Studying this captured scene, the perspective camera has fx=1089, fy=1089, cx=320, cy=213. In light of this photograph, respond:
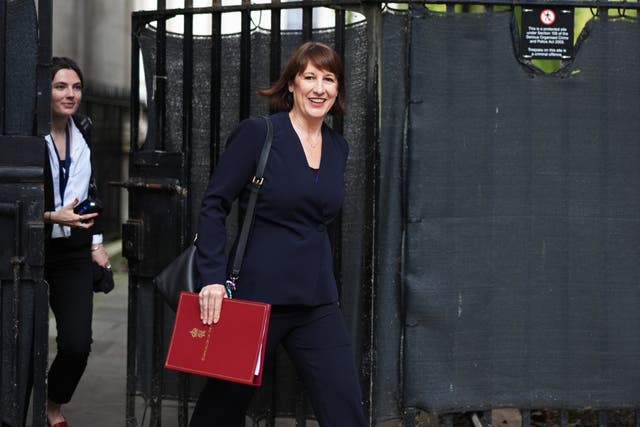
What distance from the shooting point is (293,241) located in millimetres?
4094

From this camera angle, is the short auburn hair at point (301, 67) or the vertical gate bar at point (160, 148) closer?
the short auburn hair at point (301, 67)

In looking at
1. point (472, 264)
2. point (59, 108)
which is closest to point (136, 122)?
point (59, 108)

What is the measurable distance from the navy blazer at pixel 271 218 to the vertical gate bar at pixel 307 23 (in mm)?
862

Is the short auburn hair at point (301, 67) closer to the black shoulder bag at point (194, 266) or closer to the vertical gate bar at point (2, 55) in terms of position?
the black shoulder bag at point (194, 266)

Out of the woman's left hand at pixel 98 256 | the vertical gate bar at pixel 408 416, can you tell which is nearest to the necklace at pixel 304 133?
the vertical gate bar at pixel 408 416

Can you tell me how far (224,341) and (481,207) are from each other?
1.41m

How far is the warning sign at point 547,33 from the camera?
476 cm

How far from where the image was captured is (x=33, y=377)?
4.32 metres

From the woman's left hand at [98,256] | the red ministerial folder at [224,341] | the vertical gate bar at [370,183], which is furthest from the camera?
the woman's left hand at [98,256]

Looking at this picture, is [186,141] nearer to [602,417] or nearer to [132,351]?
[132,351]

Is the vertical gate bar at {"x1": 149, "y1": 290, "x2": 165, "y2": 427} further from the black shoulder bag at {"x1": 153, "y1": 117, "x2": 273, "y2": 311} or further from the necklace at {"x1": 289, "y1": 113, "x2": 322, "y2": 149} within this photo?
the necklace at {"x1": 289, "y1": 113, "x2": 322, "y2": 149}

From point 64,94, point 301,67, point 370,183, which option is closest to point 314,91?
point 301,67

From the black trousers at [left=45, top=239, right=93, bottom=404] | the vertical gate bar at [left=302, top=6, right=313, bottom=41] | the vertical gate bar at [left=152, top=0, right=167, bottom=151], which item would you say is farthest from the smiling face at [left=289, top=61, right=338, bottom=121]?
the black trousers at [left=45, top=239, right=93, bottom=404]

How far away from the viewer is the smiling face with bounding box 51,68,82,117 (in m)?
5.17
